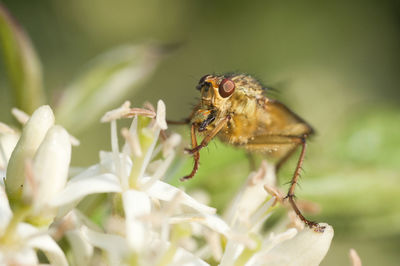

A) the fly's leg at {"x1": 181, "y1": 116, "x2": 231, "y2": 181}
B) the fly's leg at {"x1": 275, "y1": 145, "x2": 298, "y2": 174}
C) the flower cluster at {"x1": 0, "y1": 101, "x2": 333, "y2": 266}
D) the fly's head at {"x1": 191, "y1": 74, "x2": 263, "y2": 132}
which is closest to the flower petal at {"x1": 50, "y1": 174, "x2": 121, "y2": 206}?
the flower cluster at {"x1": 0, "y1": 101, "x2": 333, "y2": 266}

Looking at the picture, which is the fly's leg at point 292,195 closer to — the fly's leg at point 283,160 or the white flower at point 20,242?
the fly's leg at point 283,160

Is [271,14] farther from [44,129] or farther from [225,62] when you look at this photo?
[44,129]

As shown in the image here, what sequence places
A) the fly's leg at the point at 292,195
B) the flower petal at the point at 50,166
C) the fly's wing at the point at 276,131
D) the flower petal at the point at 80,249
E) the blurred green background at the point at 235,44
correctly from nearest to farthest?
1. the flower petal at the point at 50,166
2. the flower petal at the point at 80,249
3. the fly's leg at the point at 292,195
4. the fly's wing at the point at 276,131
5. the blurred green background at the point at 235,44

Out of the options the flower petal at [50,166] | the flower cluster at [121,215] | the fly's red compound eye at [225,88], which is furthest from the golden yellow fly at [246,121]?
the flower petal at [50,166]

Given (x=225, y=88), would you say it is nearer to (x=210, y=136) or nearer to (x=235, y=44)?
(x=210, y=136)

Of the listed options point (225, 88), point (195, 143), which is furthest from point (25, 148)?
point (225, 88)

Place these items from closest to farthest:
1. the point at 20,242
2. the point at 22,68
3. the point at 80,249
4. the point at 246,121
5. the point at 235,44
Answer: the point at 20,242 → the point at 80,249 → the point at 246,121 → the point at 22,68 → the point at 235,44
